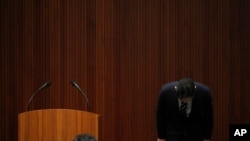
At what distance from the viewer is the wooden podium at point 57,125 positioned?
3.11 metres

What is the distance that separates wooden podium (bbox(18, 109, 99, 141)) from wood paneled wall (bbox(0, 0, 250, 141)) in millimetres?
823

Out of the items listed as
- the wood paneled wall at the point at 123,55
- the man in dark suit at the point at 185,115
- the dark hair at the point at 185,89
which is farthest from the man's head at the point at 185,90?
the wood paneled wall at the point at 123,55

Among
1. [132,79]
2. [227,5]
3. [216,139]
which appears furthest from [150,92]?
[227,5]

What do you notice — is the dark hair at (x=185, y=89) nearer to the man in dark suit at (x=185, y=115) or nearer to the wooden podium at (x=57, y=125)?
the man in dark suit at (x=185, y=115)

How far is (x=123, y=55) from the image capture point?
13.0 ft

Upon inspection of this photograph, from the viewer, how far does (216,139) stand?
3.95m

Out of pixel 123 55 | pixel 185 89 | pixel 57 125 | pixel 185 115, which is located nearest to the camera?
pixel 185 89

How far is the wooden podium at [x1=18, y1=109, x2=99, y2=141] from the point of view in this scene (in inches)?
122

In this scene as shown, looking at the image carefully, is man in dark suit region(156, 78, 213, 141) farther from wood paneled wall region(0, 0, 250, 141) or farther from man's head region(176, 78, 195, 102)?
wood paneled wall region(0, 0, 250, 141)

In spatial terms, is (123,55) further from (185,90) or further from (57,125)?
(185,90)

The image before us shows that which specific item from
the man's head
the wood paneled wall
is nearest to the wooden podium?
the man's head

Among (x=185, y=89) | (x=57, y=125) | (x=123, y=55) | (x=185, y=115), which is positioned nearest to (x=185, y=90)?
(x=185, y=89)

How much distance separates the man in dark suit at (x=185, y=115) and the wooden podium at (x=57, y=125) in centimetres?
45

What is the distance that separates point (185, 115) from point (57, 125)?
855 millimetres
